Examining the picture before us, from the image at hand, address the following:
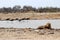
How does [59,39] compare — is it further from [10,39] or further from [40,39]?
[10,39]

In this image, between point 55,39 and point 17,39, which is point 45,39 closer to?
point 55,39

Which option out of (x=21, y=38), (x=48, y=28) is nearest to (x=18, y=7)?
(x=48, y=28)

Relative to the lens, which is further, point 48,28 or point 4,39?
point 48,28

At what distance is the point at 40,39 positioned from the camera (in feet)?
48.3

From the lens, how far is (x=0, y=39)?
1490 centimetres

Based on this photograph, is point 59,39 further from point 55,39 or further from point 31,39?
point 31,39

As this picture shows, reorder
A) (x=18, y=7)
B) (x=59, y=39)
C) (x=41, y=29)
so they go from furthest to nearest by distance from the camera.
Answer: (x=18, y=7), (x=41, y=29), (x=59, y=39)

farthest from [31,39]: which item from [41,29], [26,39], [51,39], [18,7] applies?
[18,7]

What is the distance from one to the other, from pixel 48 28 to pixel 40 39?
250 inches

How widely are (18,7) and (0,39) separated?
224 feet

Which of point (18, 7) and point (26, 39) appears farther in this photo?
point (18, 7)

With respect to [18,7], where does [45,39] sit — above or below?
above

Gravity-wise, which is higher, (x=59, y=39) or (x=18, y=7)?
(x=59, y=39)

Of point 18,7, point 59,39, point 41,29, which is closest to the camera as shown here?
point 59,39
